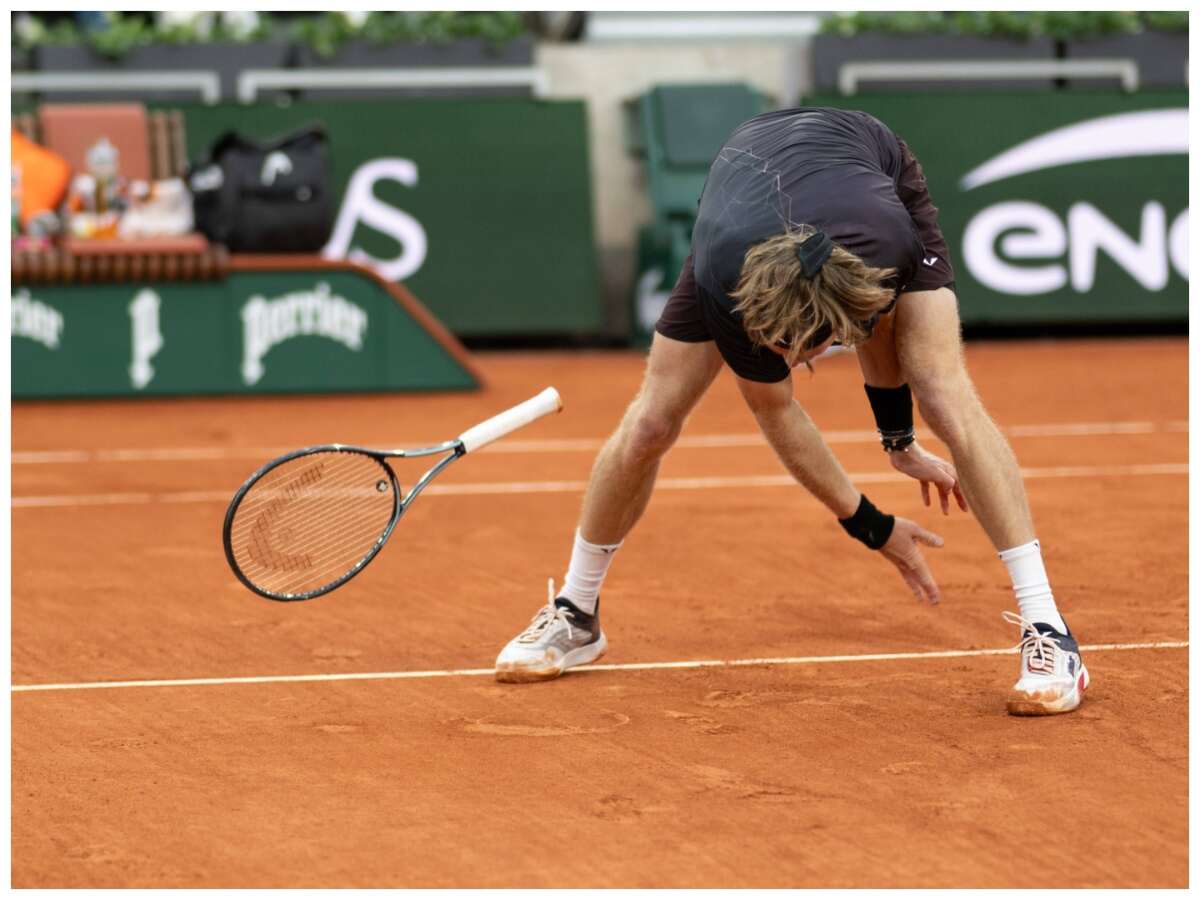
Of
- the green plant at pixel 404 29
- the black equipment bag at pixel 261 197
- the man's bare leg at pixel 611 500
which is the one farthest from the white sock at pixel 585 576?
the green plant at pixel 404 29

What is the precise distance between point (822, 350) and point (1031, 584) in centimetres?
75

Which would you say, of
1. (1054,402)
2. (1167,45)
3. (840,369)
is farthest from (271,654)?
(1167,45)

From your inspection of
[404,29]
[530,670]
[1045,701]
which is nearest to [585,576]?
[530,670]

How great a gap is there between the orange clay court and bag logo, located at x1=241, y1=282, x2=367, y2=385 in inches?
99.2

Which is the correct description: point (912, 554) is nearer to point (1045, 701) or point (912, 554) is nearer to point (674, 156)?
point (1045, 701)

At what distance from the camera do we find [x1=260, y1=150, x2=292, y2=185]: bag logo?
10016 millimetres

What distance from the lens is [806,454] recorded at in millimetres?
3953

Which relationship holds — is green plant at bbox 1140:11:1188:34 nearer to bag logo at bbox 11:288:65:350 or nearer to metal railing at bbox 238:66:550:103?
metal railing at bbox 238:66:550:103

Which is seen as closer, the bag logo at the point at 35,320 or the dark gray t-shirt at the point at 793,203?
the dark gray t-shirt at the point at 793,203

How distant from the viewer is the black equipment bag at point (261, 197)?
392 inches

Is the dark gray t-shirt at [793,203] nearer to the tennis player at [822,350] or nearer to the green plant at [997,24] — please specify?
the tennis player at [822,350]

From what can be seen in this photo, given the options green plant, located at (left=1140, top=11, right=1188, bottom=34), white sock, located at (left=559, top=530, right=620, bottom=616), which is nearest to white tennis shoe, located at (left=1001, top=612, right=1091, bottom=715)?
white sock, located at (left=559, top=530, right=620, bottom=616)

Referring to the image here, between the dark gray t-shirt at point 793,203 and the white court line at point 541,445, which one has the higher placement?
the dark gray t-shirt at point 793,203

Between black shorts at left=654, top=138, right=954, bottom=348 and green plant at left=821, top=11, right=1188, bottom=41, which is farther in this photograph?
green plant at left=821, top=11, right=1188, bottom=41
